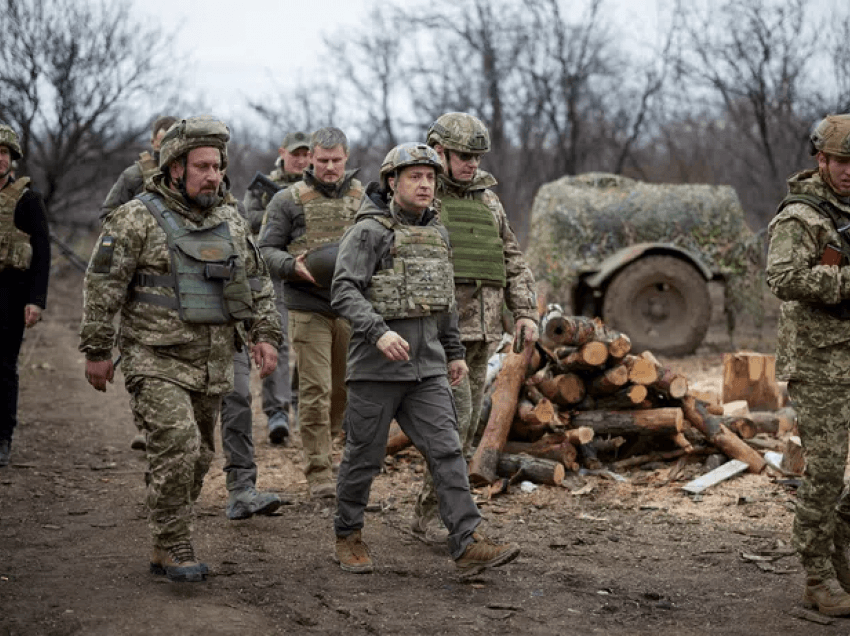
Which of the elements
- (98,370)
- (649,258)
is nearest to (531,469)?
(98,370)

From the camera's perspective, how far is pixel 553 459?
792 cm

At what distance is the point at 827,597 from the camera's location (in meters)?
4.93

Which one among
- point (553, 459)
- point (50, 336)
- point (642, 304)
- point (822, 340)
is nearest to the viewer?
point (822, 340)

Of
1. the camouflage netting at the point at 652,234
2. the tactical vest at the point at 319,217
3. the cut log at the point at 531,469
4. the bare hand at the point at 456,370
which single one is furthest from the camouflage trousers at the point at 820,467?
the camouflage netting at the point at 652,234

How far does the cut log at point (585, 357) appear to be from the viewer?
796cm

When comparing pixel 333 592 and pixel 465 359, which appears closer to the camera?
pixel 333 592

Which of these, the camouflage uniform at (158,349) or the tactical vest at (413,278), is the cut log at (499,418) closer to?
the tactical vest at (413,278)

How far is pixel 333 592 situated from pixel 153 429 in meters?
1.09

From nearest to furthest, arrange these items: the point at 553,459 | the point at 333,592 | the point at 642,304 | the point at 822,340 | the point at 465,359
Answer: the point at 822,340 → the point at 333,592 → the point at 465,359 → the point at 553,459 → the point at 642,304

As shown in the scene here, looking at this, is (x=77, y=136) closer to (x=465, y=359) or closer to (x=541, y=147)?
(x=541, y=147)

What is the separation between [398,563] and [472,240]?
1.70 m

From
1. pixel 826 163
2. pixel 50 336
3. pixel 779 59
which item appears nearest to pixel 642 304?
pixel 779 59

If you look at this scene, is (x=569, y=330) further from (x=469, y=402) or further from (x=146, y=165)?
(x=146, y=165)

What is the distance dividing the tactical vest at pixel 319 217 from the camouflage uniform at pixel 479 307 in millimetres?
1314
